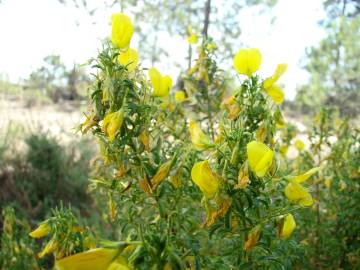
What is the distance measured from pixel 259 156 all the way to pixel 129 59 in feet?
Answer: 1.70

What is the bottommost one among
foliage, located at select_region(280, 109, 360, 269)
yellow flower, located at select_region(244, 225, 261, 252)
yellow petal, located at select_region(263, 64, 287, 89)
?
foliage, located at select_region(280, 109, 360, 269)

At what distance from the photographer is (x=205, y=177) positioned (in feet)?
3.00

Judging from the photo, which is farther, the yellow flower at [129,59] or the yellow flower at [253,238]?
the yellow flower at [129,59]

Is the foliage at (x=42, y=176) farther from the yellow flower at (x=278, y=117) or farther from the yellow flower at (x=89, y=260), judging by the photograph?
the yellow flower at (x=89, y=260)

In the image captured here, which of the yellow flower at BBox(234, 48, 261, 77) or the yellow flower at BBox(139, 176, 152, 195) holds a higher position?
the yellow flower at BBox(234, 48, 261, 77)

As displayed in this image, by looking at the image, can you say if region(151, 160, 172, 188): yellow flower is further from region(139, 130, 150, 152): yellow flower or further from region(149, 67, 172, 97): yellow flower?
region(149, 67, 172, 97): yellow flower

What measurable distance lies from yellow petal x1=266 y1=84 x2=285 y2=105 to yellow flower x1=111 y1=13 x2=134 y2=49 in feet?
1.52

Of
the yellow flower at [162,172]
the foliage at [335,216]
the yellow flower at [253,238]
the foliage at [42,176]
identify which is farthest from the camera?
the foliage at [42,176]

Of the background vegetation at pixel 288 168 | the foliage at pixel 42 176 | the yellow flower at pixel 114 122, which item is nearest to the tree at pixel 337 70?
the background vegetation at pixel 288 168

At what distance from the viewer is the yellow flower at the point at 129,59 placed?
1.18 metres

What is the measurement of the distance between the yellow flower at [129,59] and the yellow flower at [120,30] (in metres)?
0.04

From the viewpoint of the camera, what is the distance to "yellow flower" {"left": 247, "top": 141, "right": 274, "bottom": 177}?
896mm

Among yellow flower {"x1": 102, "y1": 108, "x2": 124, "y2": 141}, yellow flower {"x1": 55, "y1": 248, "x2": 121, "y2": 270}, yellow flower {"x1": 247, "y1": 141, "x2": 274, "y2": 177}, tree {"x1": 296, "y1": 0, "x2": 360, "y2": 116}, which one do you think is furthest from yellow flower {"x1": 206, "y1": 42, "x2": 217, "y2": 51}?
tree {"x1": 296, "y1": 0, "x2": 360, "y2": 116}

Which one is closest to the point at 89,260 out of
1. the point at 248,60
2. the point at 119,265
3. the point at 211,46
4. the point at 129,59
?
the point at 119,265
